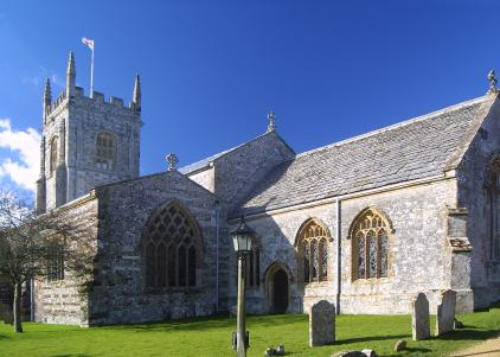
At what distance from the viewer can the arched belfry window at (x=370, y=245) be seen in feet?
69.5

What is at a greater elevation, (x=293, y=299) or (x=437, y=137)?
(x=437, y=137)

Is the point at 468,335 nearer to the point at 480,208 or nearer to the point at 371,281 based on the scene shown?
the point at 480,208

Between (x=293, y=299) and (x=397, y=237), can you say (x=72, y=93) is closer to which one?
(x=293, y=299)

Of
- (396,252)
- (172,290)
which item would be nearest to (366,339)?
(396,252)

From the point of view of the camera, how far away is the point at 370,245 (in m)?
21.8

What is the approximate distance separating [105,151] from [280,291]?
27234 millimetres

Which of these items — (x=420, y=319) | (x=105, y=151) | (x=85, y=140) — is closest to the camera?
(x=420, y=319)

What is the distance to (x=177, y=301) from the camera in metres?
26.5

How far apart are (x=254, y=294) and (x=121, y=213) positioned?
786 cm

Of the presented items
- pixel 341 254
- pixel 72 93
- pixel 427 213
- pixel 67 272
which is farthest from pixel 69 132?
pixel 427 213

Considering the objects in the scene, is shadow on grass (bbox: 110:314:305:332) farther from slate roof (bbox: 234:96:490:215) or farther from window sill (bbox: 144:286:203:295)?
slate roof (bbox: 234:96:490:215)

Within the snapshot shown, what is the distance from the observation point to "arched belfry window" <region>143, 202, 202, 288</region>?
26.0 m

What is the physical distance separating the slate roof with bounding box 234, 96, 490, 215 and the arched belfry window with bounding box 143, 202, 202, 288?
3.06m

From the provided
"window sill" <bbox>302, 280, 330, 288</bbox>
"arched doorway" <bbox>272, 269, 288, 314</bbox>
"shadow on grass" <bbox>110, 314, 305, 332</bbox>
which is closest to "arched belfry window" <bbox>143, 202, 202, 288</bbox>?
"shadow on grass" <bbox>110, 314, 305, 332</bbox>
